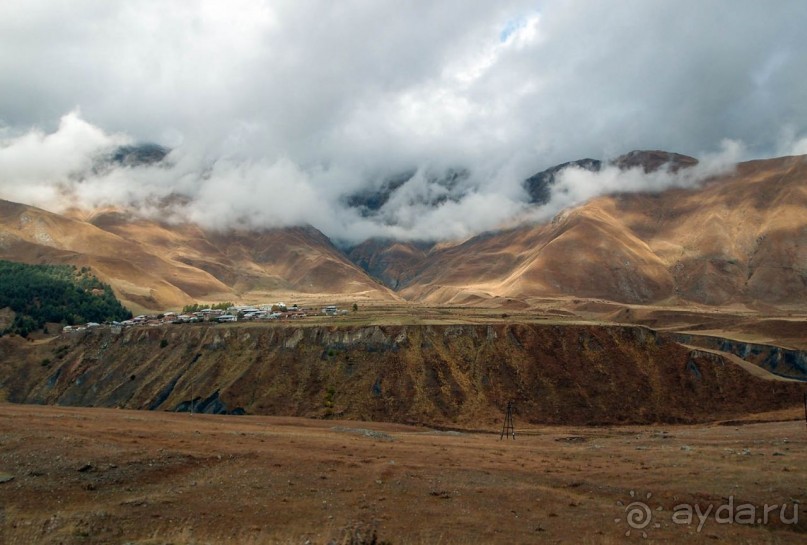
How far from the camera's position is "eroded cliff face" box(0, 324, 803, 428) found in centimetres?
8150

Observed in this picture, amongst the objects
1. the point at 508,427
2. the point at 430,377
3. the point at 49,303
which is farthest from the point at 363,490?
the point at 49,303

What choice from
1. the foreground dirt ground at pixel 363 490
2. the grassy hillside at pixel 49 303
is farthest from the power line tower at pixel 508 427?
the grassy hillside at pixel 49 303

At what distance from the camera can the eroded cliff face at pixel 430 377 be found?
267 feet

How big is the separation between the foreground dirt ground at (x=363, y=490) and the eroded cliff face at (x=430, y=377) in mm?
33690

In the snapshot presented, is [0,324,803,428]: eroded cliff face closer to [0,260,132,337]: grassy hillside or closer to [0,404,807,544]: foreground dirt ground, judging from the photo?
[0,404,807,544]: foreground dirt ground

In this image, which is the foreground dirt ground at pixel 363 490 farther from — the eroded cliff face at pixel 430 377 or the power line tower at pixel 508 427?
the eroded cliff face at pixel 430 377

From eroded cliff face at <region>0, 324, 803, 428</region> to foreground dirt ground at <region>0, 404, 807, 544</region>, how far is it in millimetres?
33690

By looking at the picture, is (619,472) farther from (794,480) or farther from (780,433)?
(780,433)

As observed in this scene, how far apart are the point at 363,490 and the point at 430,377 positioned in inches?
2149

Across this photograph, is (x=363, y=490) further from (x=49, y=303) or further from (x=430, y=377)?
(x=49, y=303)

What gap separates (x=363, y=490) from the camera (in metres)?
33.6

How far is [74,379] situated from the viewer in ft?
358

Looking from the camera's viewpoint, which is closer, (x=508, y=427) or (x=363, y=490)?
(x=363, y=490)

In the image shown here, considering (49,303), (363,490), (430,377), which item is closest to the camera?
(363,490)
